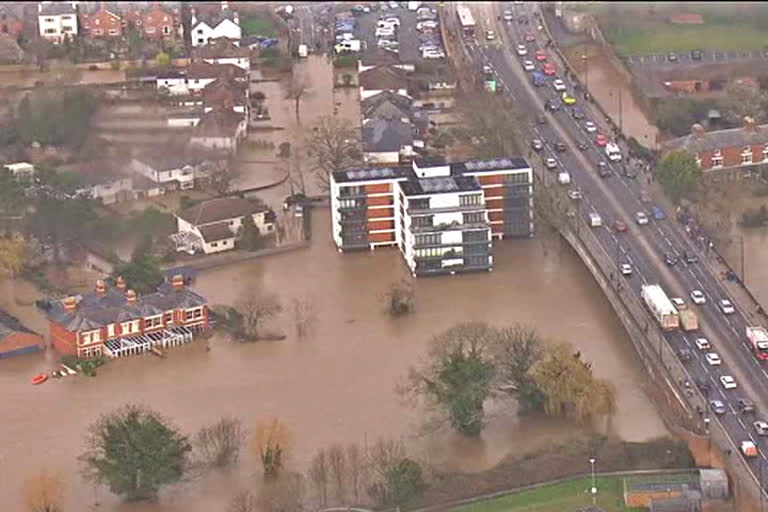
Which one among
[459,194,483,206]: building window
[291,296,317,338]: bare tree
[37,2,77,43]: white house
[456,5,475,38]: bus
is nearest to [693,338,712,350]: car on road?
[459,194,483,206]: building window

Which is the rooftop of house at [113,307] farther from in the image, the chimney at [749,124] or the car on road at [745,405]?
the chimney at [749,124]

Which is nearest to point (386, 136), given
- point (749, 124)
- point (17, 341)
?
point (749, 124)

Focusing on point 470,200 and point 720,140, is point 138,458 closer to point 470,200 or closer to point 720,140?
point 470,200

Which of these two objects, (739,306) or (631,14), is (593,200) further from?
(631,14)

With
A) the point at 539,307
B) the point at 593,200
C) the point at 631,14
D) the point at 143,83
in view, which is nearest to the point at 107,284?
the point at 539,307

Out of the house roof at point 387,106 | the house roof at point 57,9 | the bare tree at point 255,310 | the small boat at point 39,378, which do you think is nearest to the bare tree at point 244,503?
the small boat at point 39,378

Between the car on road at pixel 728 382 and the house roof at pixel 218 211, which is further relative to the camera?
the house roof at pixel 218 211

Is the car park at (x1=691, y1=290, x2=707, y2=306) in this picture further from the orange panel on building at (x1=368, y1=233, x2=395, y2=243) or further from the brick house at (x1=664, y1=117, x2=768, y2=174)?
the brick house at (x1=664, y1=117, x2=768, y2=174)
